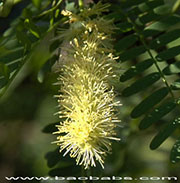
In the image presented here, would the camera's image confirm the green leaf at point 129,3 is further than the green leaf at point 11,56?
Yes

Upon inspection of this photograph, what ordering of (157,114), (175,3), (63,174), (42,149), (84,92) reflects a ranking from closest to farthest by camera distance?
(84,92) → (157,114) → (63,174) → (175,3) → (42,149)

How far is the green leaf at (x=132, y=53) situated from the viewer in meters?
1.22

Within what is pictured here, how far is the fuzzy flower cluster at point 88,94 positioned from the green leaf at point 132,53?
5.5 inches

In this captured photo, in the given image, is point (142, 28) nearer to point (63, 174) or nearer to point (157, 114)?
point (157, 114)

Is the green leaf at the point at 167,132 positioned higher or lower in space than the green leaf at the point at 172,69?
lower

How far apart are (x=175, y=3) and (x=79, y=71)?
1.81 ft

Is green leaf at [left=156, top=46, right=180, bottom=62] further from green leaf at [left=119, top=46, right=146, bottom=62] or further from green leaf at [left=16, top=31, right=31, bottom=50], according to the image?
green leaf at [left=16, top=31, right=31, bottom=50]

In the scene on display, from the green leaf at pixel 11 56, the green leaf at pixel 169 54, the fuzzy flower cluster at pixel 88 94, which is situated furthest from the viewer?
the green leaf at pixel 169 54

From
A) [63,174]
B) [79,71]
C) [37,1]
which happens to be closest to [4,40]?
[37,1]

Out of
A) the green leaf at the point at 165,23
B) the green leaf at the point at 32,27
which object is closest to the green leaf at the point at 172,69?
the green leaf at the point at 165,23

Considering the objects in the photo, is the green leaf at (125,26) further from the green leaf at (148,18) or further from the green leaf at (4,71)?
the green leaf at (4,71)

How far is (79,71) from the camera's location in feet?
3.28

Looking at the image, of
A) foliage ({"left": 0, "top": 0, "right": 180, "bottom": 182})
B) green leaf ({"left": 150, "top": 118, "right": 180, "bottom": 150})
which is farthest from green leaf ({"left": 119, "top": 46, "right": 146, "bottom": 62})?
green leaf ({"left": 150, "top": 118, "right": 180, "bottom": 150})

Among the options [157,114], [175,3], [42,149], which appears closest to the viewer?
[157,114]
